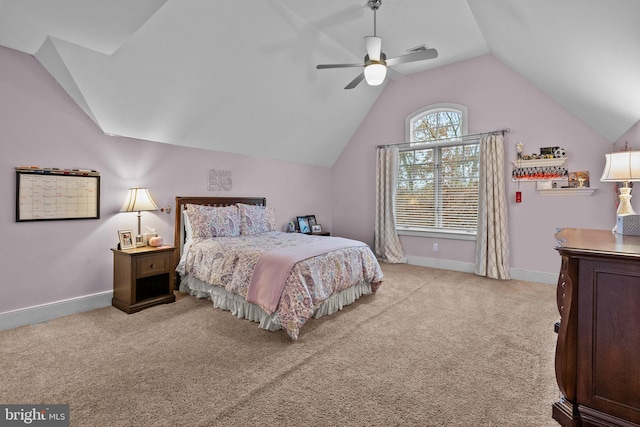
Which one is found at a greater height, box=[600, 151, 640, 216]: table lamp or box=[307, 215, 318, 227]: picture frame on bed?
box=[600, 151, 640, 216]: table lamp

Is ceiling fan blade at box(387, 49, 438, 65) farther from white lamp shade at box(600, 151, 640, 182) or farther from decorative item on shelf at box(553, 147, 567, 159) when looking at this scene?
decorative item on shelf at box(553, 147, 567, 159)

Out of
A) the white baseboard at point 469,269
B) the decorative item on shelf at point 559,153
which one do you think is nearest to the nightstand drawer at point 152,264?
the white baseboard at point 469,269

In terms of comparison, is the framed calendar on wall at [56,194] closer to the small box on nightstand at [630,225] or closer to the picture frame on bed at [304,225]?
the picture frame on bed at [304,225]

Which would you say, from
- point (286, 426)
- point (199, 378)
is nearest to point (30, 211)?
point (199, 378)

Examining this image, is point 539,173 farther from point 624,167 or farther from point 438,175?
point 624,167

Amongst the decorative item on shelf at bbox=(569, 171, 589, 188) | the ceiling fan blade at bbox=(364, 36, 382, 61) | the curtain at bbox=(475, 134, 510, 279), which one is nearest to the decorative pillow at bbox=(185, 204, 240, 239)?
the ceiling fan blade at bbox=(364, 36, 382, 61)

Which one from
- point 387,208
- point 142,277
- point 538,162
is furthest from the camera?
point 387,208

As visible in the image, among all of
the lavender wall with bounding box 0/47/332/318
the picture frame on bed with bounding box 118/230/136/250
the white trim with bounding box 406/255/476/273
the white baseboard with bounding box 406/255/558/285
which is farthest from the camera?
the white trim with bounding box 406/255/476/273

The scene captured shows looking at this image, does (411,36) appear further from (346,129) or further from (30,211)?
(30,211)

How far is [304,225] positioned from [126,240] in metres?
3.18

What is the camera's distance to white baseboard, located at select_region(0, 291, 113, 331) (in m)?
2.95

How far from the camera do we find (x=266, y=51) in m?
3.85

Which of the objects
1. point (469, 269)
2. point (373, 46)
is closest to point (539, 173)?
point (469, 269)

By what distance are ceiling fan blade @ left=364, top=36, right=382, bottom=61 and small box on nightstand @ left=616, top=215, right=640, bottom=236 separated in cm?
249
